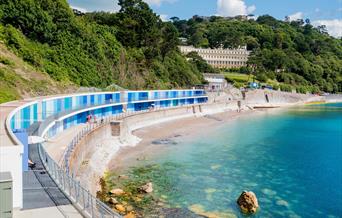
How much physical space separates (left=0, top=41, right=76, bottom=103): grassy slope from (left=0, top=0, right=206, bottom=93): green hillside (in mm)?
2078

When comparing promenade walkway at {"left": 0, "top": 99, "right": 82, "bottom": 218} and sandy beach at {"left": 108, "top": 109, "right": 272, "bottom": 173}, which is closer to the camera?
promenade walkway at {"left": 0, "top": 99, "right": 82, "bottom": 218}

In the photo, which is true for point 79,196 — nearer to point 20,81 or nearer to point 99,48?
point 20,81

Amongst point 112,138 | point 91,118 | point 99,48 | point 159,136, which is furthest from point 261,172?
point 99,48

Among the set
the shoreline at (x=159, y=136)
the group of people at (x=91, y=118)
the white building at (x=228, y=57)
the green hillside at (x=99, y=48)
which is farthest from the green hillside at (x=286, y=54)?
the group of people at (x=91, y=118)

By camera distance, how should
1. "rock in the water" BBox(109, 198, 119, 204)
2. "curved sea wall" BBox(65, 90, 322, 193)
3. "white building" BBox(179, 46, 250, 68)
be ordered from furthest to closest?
1. "white building" BBox(179, 46, 250, 68)
2. "curved sea wall" BBox(65, 90, 322, 193)
3. "rock in the water" BBox(109, 198, 119, 204)

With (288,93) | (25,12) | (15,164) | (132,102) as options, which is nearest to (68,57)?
(25,12)

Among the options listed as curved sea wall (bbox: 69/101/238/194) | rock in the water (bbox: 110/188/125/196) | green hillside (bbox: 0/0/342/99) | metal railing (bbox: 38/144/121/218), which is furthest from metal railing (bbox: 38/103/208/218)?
green hillside (bbox: 0/0/342/99)

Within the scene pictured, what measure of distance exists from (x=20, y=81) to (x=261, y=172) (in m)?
24.8

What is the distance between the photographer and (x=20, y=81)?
3688 cm

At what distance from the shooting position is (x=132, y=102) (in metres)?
48.4

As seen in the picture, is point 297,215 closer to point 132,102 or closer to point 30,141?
point 30,141

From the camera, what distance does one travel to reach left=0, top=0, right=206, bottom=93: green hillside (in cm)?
4669

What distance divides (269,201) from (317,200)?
3.34 meters

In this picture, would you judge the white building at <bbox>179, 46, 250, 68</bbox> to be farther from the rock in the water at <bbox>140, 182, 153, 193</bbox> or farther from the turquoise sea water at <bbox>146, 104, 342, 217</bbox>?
the rock in the water at <bbox>140, 182, 153, 193</bbox>
